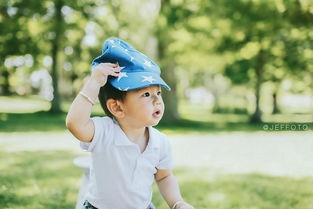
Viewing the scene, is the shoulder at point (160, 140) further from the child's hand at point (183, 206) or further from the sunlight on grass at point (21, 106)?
the sunlight on grass at point (21, 106)

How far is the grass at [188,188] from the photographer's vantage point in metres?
3.99

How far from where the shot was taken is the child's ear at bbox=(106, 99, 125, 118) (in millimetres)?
2010

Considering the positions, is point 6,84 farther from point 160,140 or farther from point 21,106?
point 160,140

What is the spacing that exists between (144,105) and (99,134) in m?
0.29

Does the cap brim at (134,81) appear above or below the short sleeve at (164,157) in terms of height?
above

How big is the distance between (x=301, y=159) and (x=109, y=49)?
6394mm

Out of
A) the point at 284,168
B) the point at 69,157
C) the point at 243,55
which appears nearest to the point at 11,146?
the point at 69,157

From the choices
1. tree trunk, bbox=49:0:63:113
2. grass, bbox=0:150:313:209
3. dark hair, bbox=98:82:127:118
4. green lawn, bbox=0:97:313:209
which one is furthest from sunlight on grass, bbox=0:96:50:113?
dark hair, bbox=98:82:127:118

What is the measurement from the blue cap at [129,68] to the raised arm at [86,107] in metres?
0.06

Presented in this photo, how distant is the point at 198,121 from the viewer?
17406 millimetres

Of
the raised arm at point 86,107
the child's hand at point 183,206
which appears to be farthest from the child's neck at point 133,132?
the child's hand at point 183,206

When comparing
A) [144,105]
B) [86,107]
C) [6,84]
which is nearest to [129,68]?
[144,105]

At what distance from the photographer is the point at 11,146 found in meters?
7.98

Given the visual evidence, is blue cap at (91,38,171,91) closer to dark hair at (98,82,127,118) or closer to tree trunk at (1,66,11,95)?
dark hair at (98,82,127,118)
